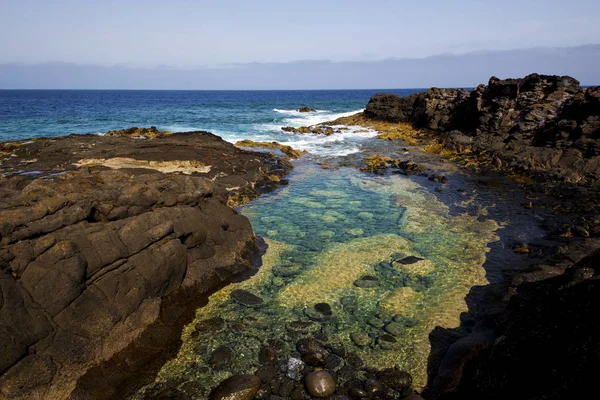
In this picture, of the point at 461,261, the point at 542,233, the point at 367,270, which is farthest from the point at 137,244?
the point at 542,233

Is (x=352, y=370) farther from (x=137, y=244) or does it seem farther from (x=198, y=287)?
(x=137, y=244)

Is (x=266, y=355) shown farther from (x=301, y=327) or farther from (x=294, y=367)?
(x=301, y=327)

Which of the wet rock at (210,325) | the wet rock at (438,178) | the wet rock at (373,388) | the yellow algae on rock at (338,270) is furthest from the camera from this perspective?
the wet rock at (438,178)

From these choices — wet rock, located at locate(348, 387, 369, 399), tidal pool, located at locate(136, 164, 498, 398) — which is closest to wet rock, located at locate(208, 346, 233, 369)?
tidal pool, located at locate(136, 164, 498, 398)

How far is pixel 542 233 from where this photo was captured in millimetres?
20062

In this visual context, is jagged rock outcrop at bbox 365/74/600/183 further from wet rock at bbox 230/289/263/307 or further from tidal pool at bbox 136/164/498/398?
wet rock at bbox 230/289/263/307

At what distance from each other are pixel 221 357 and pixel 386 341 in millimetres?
4779

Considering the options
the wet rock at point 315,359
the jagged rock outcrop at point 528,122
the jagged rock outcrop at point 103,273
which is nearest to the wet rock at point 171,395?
the jagged rock outcrop at point 103,273

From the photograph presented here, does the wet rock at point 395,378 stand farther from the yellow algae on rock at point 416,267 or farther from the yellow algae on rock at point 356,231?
the yellow algae on rock at point 356,231

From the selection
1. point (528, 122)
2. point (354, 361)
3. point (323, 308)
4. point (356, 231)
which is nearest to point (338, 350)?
point (354, 361)

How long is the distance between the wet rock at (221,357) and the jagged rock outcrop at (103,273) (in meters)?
Answer: 1.26

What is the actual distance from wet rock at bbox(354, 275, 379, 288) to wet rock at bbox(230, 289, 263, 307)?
3.83m

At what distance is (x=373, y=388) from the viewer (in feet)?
31.3

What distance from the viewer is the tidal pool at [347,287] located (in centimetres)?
1088
